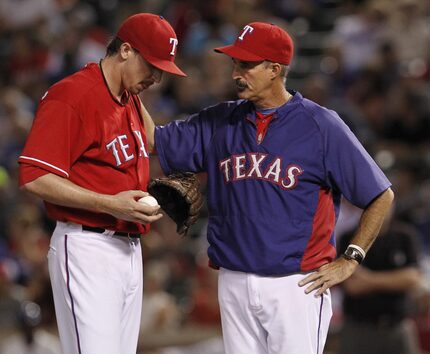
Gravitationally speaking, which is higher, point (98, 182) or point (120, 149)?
point (120, 149)

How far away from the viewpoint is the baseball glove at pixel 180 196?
176 inches

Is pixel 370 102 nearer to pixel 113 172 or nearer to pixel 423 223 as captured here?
pixel 423 223

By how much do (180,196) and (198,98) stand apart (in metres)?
5.53

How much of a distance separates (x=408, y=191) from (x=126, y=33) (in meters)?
4.82

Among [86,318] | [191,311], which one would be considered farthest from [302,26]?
[86,318]

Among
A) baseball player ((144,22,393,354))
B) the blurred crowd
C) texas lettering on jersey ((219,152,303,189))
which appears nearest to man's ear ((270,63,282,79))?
baseball player ((144,22,393,354))

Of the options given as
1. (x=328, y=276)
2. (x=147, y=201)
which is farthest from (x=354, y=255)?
(x=147, y=201)

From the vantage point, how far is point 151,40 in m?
4.29

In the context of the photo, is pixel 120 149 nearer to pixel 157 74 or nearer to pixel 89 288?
pixel 157 74

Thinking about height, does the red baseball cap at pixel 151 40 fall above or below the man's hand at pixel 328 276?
above

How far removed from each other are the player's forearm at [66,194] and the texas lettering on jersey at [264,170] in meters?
0.60

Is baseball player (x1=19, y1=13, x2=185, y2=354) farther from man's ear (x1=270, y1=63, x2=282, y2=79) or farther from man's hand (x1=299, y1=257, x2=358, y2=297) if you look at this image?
man's hand (x1=299, y1=257, x2=358, y2=297)

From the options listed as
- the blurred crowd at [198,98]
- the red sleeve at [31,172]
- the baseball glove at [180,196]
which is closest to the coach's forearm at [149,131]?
the baseball glove at [180,196]

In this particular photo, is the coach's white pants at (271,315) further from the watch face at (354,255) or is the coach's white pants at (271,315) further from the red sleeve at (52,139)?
the red sleeve at (52,139)
